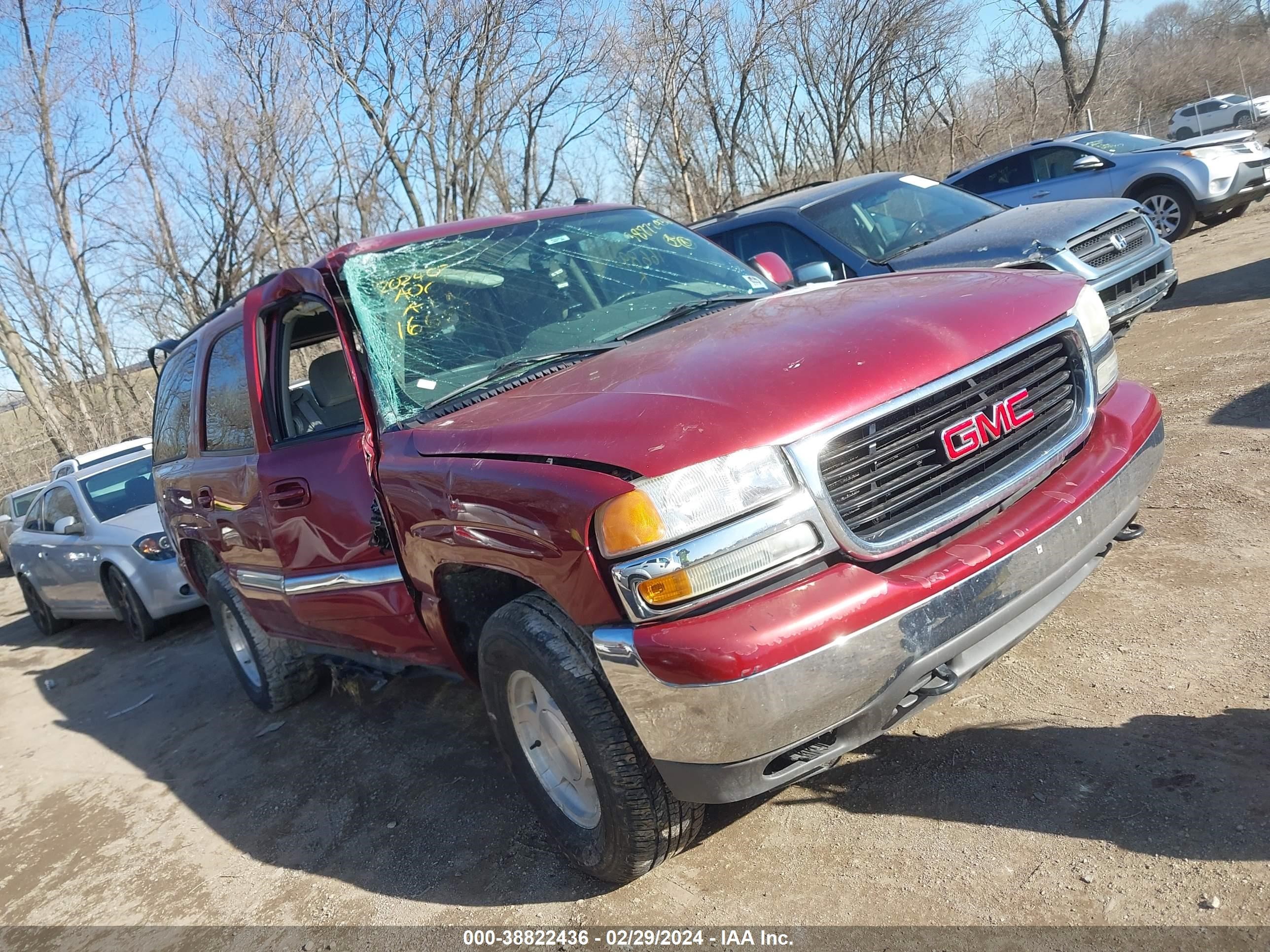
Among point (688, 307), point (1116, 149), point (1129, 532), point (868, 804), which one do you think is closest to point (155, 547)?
point (688, 307)

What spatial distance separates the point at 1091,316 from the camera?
3076mm

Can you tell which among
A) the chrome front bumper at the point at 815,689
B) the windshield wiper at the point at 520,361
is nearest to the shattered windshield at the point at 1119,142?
the windshield wiper at the point at 520,361

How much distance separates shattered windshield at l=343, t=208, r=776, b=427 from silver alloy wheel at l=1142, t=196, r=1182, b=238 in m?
8.81

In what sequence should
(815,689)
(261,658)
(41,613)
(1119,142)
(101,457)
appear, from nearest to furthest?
(815,689), (261,658), (41,613), (101,457), (1119,142)

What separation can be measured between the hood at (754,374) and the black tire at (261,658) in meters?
2.47

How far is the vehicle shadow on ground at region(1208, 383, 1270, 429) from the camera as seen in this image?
16.8 feet

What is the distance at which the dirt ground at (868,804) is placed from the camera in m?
2.51

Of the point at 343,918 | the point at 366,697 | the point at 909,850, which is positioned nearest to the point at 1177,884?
the point at 909,850

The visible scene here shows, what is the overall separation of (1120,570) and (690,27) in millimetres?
20763

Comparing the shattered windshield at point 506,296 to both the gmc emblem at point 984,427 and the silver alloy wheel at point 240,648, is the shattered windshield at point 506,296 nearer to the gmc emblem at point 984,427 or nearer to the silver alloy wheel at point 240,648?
the gmc emblem at point 984,427

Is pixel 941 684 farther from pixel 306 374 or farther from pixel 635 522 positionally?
pixel 306 374

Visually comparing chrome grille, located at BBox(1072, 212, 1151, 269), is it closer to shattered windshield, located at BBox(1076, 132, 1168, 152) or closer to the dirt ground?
the dirt ground

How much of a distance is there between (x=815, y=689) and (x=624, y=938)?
1.01m

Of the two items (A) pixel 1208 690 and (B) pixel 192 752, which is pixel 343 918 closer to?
(B) pixel 192 752
